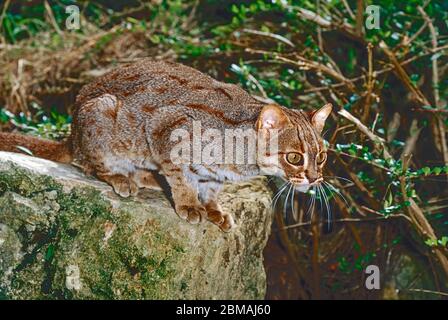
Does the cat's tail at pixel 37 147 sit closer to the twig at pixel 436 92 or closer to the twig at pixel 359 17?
the twig at pixel 359 17

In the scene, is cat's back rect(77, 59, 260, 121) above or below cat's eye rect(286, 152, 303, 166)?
above

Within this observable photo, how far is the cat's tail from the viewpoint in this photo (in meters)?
4.89

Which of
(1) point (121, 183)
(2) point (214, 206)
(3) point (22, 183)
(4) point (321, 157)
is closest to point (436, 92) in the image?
(4) point (321, 157)

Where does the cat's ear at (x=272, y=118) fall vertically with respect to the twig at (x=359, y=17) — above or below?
below

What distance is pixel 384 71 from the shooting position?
578 centimetres

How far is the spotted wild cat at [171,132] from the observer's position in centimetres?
424

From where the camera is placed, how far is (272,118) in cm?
423

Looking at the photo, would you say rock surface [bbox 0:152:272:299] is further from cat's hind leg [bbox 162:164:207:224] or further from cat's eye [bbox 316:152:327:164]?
cat's eye [bbox 316:152:327:164]

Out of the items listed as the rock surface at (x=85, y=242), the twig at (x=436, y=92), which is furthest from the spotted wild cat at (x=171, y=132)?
the twig at (x=436, y=92)

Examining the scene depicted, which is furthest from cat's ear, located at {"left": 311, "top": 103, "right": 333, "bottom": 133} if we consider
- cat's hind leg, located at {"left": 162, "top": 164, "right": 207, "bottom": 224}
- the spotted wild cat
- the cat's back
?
cat's hind leg, located at {"left": 162, "top": 164, "right": 207, "bottom": 224}

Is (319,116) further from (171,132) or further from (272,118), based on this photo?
(171,132)

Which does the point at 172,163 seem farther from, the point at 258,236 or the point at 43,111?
the point at 43,111

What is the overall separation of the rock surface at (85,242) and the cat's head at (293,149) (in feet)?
2.25

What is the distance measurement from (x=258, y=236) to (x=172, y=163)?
967 mm
